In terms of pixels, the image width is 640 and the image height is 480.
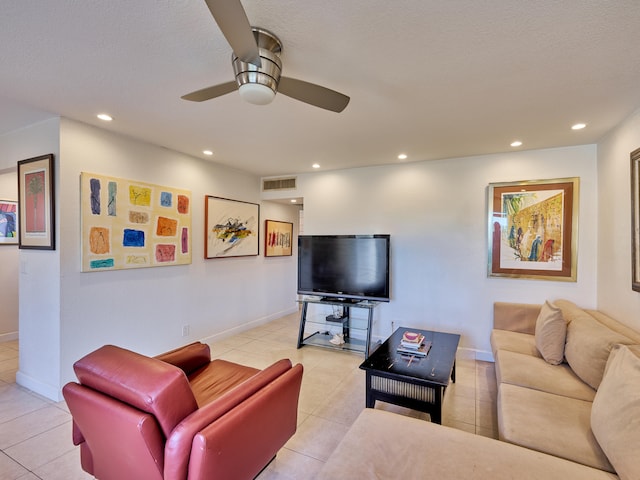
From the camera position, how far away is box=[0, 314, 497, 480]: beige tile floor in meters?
1.93

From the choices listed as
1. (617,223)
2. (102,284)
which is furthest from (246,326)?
(617,223)

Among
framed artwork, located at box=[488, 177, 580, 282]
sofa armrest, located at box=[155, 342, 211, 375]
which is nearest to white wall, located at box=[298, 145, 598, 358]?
framed artwork, located at box=[488, 177, 580, 282]

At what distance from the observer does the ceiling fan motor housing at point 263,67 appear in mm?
1491

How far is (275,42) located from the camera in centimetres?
160

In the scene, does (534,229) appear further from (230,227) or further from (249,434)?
(230,227)

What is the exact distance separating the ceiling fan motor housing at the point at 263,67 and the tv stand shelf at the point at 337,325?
2.90 metres

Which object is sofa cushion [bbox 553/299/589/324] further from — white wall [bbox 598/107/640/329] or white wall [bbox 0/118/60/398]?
white wall [bbox 0/118/60/398]

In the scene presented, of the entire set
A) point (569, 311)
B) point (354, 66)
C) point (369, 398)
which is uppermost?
point (354, 66)

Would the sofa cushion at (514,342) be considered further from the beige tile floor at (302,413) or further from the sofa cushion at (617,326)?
the sofa cushion at (617,326)

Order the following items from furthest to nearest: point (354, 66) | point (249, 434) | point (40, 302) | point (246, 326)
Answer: point (246, 326) < point (40, 302) < point (354, 66) < point (249, 434)

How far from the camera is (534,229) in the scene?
3.42 metres

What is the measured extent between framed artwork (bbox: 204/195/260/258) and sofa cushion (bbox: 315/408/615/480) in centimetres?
323

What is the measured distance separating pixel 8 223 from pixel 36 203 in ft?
6.75

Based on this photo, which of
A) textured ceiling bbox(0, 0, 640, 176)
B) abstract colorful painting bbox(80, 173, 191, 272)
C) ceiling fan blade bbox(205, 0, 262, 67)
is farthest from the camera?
abstract colorful painting bbox(80, 173, 191, 272)
